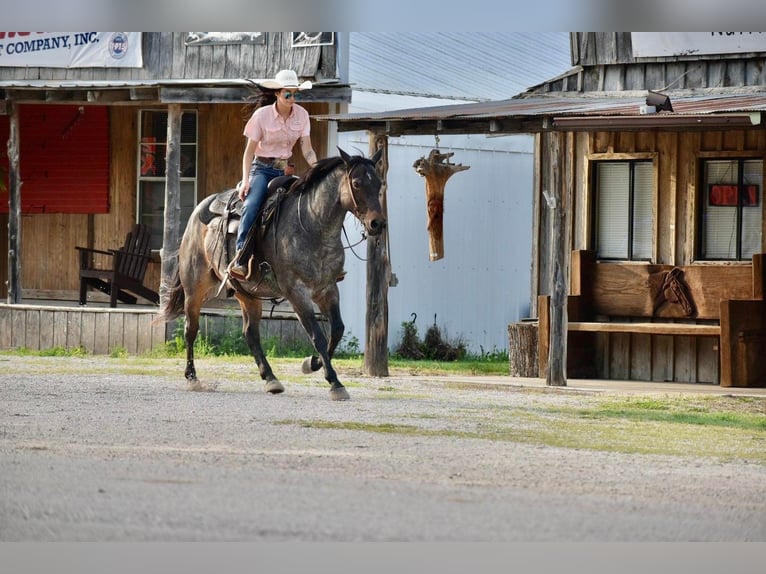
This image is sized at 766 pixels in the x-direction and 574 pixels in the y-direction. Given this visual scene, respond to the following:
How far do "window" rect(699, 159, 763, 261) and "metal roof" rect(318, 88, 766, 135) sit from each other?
777 mm

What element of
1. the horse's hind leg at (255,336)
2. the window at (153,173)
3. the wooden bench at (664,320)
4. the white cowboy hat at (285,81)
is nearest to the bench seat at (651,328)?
the wooden bench at (664,320)

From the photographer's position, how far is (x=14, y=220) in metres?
20.2

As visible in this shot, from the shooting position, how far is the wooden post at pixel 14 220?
66.2ft

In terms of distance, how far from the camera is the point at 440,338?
68.8ft

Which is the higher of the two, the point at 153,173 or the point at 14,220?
the point at 153,173

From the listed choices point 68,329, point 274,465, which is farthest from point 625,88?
point 274,465

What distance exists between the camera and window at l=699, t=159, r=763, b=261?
16250mm

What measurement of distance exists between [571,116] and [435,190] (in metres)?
2.76

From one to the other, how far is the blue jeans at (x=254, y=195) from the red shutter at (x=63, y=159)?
8.79m

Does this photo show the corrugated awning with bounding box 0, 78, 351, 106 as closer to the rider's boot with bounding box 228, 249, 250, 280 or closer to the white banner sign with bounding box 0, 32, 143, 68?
the white banner sign with bounding box 0, 32, 143, 68

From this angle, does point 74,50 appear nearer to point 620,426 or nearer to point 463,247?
point 463,247

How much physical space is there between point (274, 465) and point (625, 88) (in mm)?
9382

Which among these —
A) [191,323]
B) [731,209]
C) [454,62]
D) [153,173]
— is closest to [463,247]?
[454,62]

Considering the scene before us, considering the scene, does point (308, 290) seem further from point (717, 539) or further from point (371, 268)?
point (717, 539)
